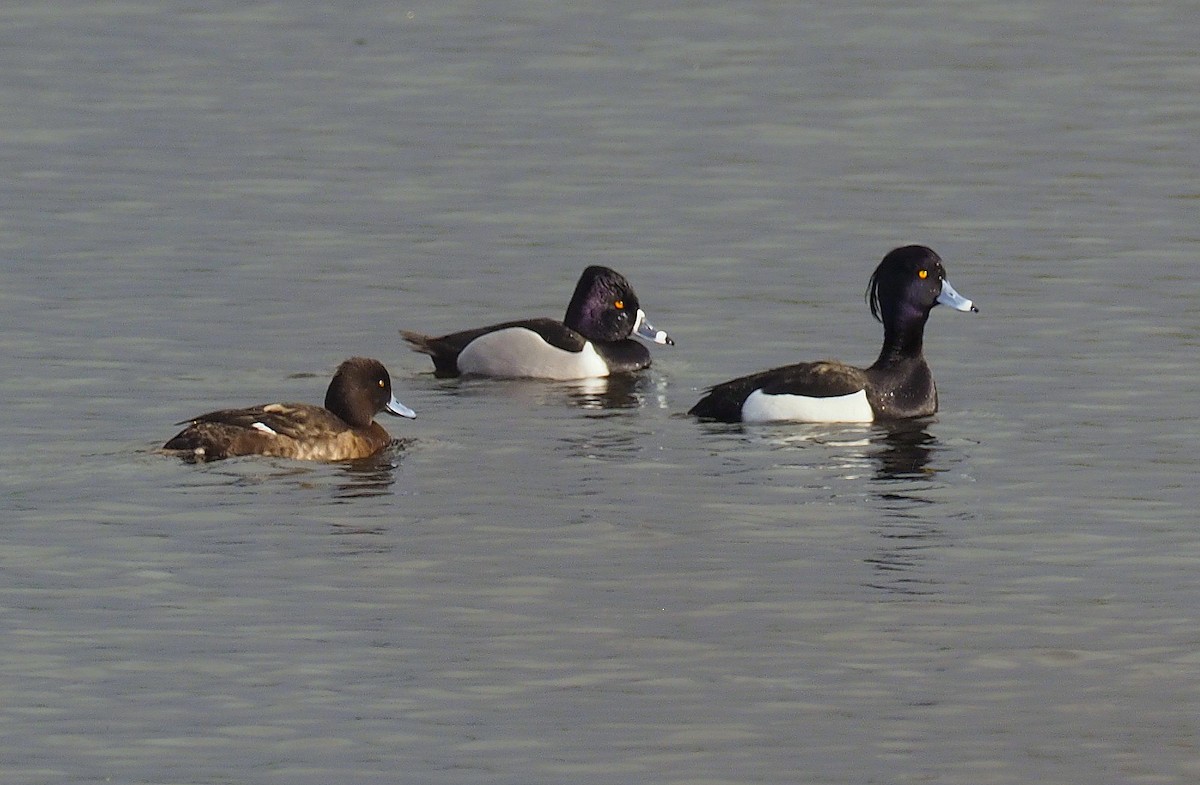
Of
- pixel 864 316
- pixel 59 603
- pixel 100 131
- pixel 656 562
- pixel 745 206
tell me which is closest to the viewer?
pixel 59 603

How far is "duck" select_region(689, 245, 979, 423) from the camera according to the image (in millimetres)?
16766

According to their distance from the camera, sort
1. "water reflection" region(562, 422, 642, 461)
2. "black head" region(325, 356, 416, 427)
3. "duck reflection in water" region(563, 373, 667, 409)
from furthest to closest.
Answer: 1. "duck reflection in water" region(563, 373, 667, 409)
2. "black head" region(325, 356, 416, 427)
3. "water reflection" region(562, 422, 642, 461)

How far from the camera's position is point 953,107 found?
30.7m

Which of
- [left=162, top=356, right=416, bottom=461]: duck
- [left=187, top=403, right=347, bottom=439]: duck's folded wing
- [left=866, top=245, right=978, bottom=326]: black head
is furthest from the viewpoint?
[left=866, top=245, right=978, bottom=326]: black head

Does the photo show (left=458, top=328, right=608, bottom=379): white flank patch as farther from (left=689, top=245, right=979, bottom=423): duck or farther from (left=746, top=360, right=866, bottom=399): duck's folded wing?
(left=746, top=360, right=866, bottom=399): duck's folded wing

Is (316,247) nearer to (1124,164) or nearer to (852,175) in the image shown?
(852,175)

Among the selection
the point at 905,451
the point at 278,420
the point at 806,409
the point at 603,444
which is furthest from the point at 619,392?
the point at 278,420

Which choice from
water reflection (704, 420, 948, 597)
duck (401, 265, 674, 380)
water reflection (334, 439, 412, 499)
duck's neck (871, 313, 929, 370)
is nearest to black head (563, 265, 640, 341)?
duck (401, 265, 674, 380)

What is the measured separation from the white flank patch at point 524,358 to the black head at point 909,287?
2.57 metres

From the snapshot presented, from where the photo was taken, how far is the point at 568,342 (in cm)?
1978

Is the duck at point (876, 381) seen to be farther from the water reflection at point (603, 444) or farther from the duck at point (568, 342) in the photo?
the duck at point (568, 342)

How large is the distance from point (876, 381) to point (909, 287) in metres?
1.00

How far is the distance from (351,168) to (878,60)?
8.56 meters

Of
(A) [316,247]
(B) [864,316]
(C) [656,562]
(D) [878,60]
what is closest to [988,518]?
(C) [656,562]
